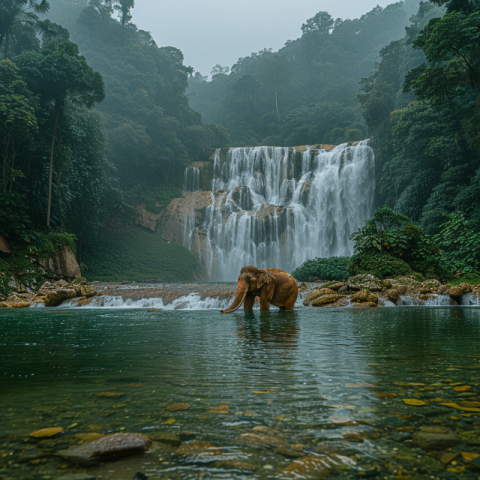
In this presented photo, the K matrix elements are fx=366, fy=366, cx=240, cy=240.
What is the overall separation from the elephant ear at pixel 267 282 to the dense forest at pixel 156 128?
35.0ft

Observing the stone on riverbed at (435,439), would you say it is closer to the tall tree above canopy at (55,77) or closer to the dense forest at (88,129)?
the dense forest at (88,129)

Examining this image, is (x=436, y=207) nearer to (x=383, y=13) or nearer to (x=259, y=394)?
(x=259, y=394)

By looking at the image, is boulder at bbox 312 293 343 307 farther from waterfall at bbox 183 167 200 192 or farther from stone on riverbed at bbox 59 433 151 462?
waterfall at bbox 183 167 200 192

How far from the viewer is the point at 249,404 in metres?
1.90

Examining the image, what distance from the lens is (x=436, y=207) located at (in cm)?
2078

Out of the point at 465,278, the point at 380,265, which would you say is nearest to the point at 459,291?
the point at 380,265

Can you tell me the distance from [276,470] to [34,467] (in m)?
0.81

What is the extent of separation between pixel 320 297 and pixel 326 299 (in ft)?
0.99

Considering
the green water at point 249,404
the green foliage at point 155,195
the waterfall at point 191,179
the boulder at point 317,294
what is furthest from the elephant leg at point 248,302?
the waterfall at point 191,179

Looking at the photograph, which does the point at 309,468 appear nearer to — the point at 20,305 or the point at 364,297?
the point at 364,297

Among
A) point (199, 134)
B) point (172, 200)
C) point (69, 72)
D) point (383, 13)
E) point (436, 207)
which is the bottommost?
point (436, 207)

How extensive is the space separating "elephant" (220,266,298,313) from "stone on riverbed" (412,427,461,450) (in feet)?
23.4

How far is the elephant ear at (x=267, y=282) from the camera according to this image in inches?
351

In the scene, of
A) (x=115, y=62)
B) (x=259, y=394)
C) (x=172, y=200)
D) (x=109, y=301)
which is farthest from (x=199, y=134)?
(x=259, y=394)
